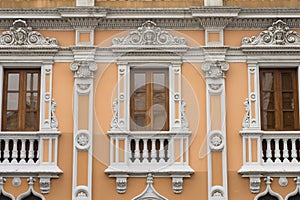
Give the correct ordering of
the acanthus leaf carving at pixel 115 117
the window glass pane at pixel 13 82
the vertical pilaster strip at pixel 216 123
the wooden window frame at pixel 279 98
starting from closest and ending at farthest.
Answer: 1. the vertical pilaster strip at pixel 216 123
2. the acanthus leaf carving at pixel 115 117
3. the wooden window frame at pixel 279 98
4. the window glass pane at pixel 13 82

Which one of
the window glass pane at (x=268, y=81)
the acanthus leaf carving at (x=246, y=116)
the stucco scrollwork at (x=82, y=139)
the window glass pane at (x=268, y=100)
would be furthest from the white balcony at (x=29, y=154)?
the window glass pane at (x=268, y=81)

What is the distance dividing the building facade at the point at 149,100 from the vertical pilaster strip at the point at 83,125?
2 centimetres

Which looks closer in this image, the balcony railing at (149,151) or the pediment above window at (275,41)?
the balcony railing at (149,151)

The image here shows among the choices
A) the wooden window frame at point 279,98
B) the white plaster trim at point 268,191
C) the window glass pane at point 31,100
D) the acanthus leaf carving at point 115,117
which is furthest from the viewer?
the window glass pane at point 31,100

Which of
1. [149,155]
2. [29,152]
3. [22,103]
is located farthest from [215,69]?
[29,152]

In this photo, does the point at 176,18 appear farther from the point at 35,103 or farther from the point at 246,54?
the point at 35,103

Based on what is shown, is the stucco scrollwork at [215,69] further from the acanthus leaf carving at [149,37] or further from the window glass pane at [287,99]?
the window glass pane at [287,99]

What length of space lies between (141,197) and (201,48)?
402cm

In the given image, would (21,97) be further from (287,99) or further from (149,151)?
(287,99)

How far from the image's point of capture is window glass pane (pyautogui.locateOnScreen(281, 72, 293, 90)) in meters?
16.7

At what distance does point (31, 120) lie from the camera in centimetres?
1656

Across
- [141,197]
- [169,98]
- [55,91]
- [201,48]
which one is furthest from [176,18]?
[141,197]

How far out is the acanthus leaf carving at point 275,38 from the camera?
1673 cm

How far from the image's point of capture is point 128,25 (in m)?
16.9
